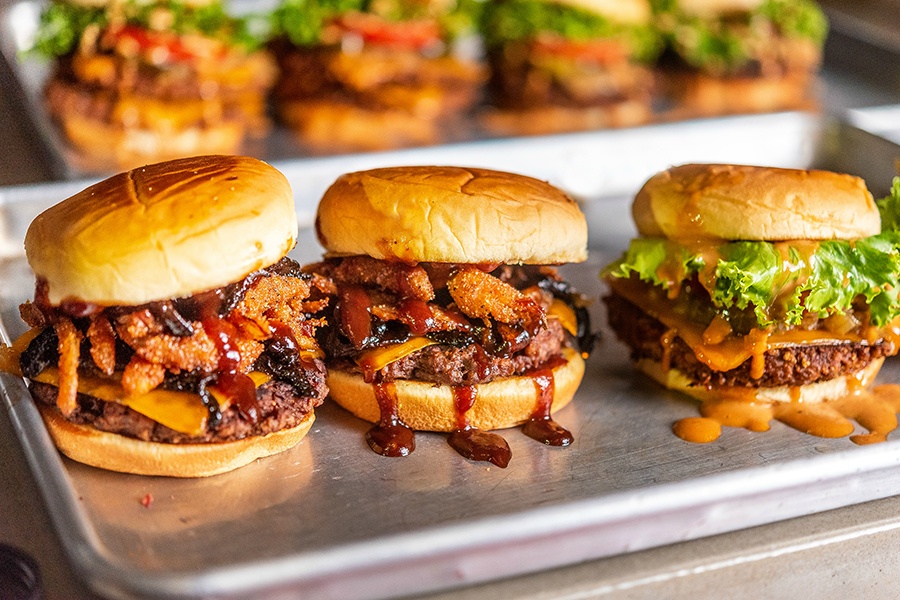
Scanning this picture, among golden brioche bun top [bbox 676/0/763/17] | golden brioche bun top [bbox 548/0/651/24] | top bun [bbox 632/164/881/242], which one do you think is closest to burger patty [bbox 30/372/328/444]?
top bun [bbox 632/164/881/242]

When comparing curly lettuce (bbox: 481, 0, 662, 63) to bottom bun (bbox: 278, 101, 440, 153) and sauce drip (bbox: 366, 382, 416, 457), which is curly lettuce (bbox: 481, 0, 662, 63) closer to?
bottom bun (bbox: 278, 101, 440, 153)

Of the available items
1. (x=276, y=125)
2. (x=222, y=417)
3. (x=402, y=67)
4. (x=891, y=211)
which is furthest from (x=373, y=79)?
(x=222, y=417)

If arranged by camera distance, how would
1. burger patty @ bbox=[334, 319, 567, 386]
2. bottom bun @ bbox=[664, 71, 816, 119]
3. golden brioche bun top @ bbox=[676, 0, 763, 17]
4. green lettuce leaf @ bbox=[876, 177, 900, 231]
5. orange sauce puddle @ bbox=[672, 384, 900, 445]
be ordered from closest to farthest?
1. burger patty @ bbox=[334, 319, 567, 386]
2. orange sauce puddle @ bbox=[672, 384, 900, 445]
3. green lettuce leaf @ bbox=[876, 177, 900, 231]
4. bottom bun @ bbox=[664, 71, 816, 119]
5. golden brioche bun top @ bbox=[676, 0, 763, 17]

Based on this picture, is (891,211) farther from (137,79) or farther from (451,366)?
(137,79)

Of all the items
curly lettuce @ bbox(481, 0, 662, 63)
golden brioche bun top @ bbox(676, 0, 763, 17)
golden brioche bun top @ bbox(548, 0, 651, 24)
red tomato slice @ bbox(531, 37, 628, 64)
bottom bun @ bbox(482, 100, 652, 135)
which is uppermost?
golden brioche bun top @ bbox(676, 0, 763, 17)

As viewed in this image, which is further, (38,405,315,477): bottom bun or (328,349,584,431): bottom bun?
(328,349,584,431): bottom bun
